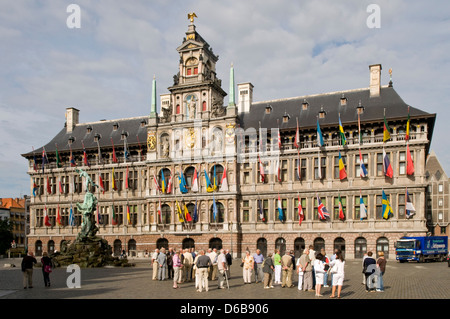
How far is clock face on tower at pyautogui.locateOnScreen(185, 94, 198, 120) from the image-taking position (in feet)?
200

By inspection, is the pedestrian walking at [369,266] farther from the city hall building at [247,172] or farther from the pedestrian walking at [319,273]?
the city hall building at [247,172]

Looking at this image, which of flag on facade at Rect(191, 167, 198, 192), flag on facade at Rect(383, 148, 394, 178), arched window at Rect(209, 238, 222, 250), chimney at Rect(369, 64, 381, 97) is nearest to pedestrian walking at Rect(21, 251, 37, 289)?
flag on facade at Rect(191, 167, 198, 192)

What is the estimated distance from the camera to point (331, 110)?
57.3 meters

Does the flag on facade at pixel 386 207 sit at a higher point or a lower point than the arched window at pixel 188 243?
higher

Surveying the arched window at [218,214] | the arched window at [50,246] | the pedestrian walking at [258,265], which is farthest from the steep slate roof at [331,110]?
the arched window at [50,246]

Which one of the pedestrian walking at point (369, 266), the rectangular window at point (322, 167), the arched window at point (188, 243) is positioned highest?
the rectangular window at point (322, 167)

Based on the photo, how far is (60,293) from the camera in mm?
23625

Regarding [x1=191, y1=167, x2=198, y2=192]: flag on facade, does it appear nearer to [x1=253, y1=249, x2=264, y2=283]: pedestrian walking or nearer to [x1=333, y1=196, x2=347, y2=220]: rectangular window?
[x1=333, y1=196, x2=347, y2=220]: rectangular window

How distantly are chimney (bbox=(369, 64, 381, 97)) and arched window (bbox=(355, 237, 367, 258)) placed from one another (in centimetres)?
1611

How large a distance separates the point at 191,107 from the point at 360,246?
25188 mm

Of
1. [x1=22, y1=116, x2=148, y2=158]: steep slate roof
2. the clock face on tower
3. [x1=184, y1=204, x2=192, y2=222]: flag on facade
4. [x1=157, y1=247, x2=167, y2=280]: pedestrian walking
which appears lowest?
[x1=157, y1=247, x2=167, y2=280]: pedestrian walking

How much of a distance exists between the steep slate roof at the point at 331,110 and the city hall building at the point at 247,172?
148mm

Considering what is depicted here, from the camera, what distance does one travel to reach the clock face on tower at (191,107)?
6103 centimetres
